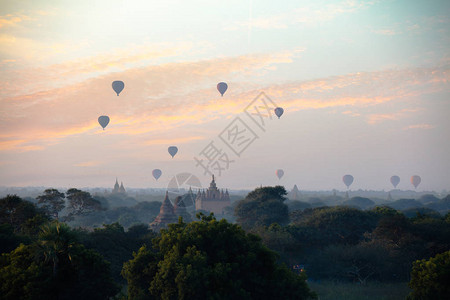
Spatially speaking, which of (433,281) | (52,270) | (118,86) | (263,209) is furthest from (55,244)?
(118,86)

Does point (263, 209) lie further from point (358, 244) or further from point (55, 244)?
point (55, 244)

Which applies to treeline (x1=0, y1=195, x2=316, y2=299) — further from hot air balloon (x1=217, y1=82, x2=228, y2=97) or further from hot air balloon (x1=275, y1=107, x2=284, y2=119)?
hot air balloon (x1=275, y1=107, x2=284, y2=119)

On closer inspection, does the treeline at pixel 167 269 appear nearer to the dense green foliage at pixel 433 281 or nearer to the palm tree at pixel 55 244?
the palm tree at pixel 55 244

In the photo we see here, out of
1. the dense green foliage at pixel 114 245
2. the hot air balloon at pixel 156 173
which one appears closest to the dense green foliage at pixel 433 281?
the dense green foliage at pixel 114 245

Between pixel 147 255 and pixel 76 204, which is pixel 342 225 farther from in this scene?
pixel 76 204

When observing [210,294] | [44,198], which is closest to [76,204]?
[44,198]
